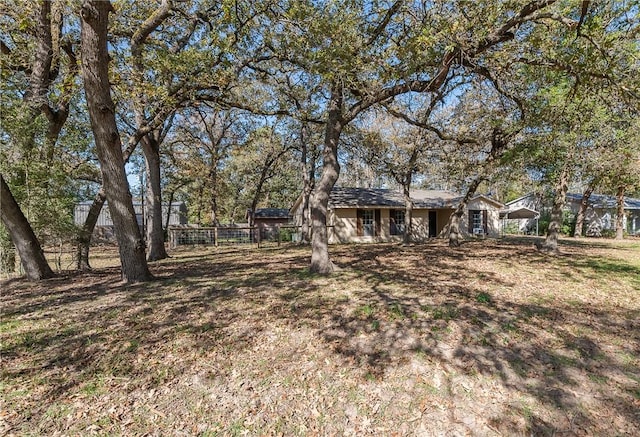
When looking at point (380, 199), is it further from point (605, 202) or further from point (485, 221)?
point (605, 202)

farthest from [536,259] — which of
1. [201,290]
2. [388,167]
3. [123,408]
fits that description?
[123,408]

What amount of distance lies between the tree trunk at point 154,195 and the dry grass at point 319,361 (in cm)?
540

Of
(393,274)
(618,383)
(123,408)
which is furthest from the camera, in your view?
(393,274)

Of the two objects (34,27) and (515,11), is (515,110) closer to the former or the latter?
(515,11)

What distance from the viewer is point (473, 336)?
412 centimetres

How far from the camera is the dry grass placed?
2.72m

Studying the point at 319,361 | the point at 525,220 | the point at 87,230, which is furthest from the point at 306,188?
the point at 525,220

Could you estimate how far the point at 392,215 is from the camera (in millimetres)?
20406

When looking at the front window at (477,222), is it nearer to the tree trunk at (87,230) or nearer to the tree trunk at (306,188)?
the tree trunk at (306,188)

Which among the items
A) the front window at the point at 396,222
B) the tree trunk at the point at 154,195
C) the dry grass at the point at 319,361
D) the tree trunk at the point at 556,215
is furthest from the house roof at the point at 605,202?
the tree trunk at the point at 154,195

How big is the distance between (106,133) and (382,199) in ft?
54.7

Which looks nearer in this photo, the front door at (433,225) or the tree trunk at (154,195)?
the tree trunk at (154,195)

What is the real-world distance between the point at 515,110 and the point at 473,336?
844 cm

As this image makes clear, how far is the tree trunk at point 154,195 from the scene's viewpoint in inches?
439
